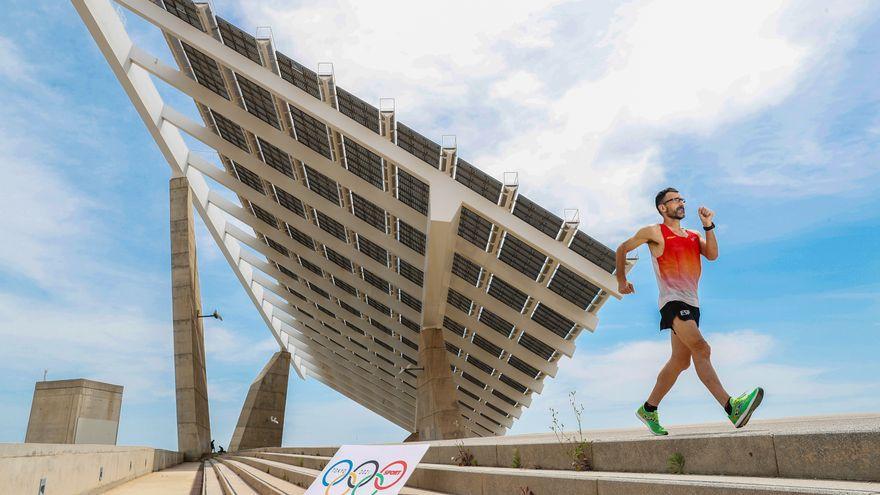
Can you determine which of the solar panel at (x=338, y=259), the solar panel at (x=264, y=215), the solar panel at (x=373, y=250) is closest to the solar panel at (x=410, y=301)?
the solar panel at (x=373, y=250)

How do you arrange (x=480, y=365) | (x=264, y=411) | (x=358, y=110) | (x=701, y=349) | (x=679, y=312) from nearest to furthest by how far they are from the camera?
(x=701, y=349) → (x=679, y=312) → (x=358, y=110) → (x=480, y=365) → (x=264, y=411)

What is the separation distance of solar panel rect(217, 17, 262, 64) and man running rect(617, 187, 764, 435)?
13.2 metres

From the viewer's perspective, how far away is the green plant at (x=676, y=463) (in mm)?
3473

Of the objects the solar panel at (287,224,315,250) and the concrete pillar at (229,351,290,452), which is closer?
the solar panel at (287,224,315,250)

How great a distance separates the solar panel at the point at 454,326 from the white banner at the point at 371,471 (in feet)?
64.1

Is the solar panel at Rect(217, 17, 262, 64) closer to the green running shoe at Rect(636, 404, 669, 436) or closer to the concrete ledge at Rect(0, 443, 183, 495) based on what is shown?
the concrete ledge at Rect(0, 443, 183, 495)

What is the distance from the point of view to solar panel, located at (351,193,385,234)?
19766 mm

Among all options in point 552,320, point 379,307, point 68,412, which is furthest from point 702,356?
point 379,307

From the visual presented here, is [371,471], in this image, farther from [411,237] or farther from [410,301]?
[410,301]

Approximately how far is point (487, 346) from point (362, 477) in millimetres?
22206

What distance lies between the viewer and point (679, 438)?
358 centimetres

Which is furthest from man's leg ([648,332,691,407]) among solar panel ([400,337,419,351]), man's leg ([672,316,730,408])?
solar panel ([400,337,419,351])

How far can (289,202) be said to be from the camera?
74.7 ft

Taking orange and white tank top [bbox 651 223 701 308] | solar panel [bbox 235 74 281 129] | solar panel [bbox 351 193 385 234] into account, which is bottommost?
orange and white tank top [bbox 651 223 701 308]
